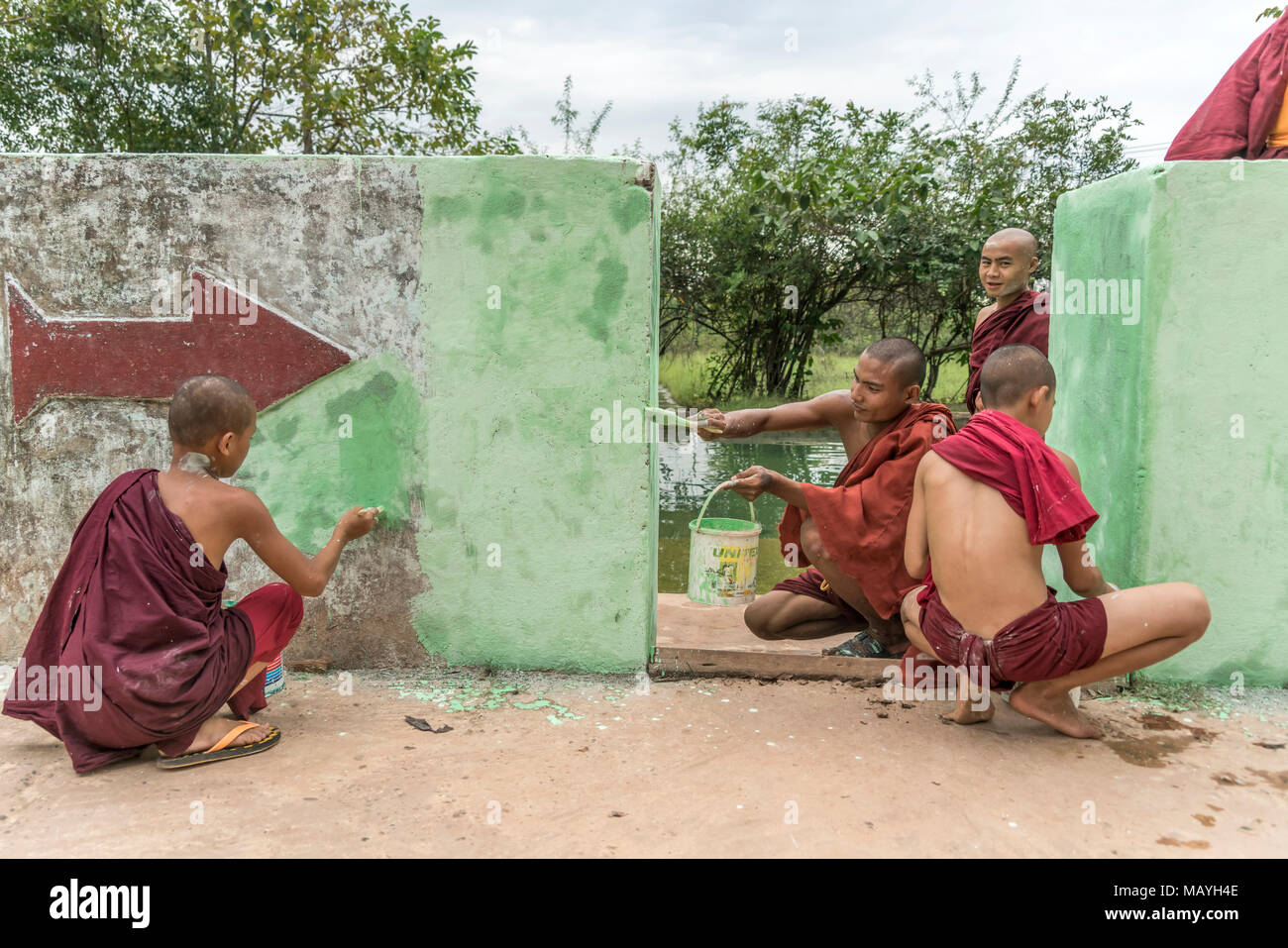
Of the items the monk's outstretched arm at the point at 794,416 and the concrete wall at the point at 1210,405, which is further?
the monk's outstretched arm at the point at 794,416

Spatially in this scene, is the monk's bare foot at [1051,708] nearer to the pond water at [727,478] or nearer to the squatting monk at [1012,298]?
the squatting monk at [1012,298]

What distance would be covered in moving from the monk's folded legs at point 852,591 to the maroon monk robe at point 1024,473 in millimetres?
934

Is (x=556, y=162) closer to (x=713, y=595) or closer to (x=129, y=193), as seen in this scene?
(x=129, y=193)

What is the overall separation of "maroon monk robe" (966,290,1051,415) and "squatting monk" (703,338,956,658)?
951 millimetres

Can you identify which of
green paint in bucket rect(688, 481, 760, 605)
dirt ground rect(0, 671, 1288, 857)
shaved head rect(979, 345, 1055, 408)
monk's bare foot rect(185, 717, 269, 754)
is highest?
shaved head rect(979, 345, 1055, 408)

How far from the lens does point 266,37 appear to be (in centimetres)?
982

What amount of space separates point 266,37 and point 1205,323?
9753 millimetres

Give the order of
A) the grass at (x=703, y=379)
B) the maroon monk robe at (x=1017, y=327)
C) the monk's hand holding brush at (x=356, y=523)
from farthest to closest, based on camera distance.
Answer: the grass at (x=703, y=379), the maroon monk robe at (x=1017, y=327), the monk's hand holding brush at (x=356, y=523)

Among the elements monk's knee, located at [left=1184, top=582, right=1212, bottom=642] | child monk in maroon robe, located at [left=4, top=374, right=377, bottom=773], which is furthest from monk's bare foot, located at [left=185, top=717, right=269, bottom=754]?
monk's knee, located at [left=1184, top=582, right=1212, bottom=642]

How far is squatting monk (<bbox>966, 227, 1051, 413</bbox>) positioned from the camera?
4.36 m

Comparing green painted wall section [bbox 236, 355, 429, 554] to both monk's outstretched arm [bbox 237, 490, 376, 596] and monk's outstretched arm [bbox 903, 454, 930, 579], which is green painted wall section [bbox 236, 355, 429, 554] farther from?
monk's outstretched arm [bbox 903, 454, 930, 579]

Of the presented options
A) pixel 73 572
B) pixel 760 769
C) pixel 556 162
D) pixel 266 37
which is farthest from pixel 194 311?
pixel 266 37

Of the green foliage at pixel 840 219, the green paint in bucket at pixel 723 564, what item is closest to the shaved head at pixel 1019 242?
the green paint in bucket at pixel 723 564

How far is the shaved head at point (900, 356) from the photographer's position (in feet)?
11.5
